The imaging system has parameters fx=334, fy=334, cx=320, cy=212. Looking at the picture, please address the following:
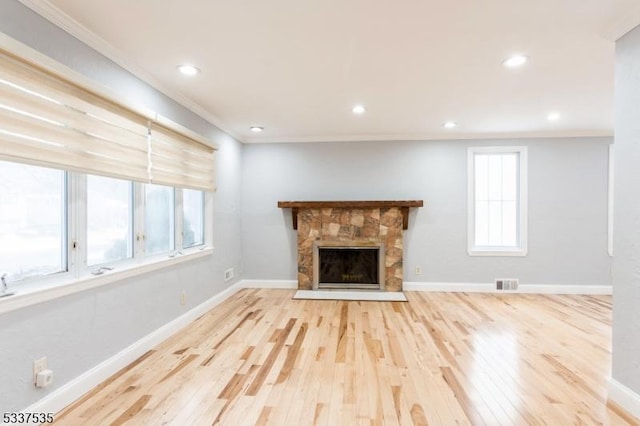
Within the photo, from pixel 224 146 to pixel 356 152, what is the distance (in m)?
1.99

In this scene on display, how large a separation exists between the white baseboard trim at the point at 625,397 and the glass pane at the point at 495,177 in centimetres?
338

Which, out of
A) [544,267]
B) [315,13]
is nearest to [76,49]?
[315,13]

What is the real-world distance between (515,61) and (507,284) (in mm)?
3563

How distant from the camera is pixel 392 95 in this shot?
10.9 feet

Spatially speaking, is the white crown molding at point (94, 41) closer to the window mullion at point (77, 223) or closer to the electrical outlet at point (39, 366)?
the window mullion at point (77, 223)

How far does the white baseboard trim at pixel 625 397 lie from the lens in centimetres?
197

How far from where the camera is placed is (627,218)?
80.6 inches

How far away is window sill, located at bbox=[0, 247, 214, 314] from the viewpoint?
1742mm

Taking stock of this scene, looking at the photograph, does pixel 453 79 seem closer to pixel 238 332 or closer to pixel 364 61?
pixel 364 61

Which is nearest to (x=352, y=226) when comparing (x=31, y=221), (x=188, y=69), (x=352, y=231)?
(x=352, y=231)

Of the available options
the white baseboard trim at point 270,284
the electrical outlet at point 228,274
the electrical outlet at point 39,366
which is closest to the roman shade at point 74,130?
the electrical outlet at point 39,366

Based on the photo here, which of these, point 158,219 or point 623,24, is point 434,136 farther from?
point 158,219

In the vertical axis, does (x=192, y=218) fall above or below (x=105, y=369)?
above

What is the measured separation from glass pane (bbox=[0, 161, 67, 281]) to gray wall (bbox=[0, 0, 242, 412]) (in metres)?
0.26
